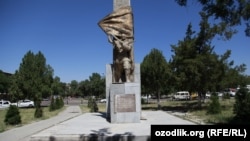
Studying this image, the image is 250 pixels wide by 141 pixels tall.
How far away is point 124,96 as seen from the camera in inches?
568

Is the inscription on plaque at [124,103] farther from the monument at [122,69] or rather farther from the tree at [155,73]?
the tree at [155,73]

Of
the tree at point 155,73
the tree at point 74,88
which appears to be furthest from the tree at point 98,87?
the tree at point 155,73

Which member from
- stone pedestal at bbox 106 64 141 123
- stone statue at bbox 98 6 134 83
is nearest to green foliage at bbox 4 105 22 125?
stone statue at bbox 98 6 134 83

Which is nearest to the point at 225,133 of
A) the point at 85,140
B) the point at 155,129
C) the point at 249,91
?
the point at 155,129

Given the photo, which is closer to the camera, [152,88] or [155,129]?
[155,129]

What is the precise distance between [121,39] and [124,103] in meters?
2.97

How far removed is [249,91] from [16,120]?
580 inches

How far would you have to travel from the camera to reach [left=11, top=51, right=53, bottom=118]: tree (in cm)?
4856

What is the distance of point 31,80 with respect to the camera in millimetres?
48844

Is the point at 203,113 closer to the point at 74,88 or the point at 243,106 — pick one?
the point at 243,106

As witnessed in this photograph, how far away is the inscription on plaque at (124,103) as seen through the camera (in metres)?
14.3

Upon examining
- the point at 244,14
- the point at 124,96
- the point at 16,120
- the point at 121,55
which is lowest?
the point at 16,120

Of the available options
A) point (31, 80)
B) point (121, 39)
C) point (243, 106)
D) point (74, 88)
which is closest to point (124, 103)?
point (121, 39)

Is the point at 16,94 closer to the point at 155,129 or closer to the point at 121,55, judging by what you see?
the point at 121,55
